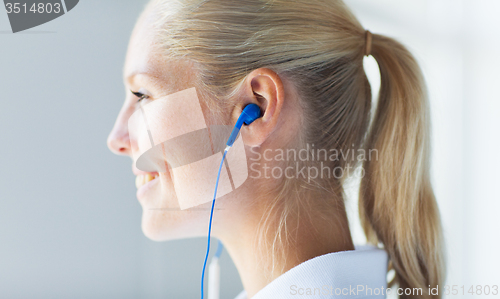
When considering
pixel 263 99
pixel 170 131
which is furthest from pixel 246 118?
pixel 170 131

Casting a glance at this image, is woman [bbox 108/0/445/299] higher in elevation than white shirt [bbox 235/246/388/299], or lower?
higher

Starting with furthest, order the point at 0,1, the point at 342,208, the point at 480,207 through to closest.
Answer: the point at 480,207 < the point at 342,208 < the point at 0,1

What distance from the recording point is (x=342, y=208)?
0.94 metres

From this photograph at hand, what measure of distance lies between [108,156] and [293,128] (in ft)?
1.73

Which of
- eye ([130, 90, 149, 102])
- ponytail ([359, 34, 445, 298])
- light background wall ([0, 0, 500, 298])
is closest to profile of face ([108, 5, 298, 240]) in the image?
eye ([130, 90, 149, 102])

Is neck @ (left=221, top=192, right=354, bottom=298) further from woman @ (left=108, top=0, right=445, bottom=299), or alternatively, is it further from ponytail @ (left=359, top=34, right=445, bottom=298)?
ponytail @ (left=359, top=34, right=445, bottom=298)

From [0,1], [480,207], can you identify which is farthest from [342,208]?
[0,1]

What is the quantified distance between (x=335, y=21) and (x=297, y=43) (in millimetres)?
125

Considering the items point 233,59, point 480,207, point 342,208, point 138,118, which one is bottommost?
point 480,207

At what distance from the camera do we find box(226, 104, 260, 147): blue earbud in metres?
0.79

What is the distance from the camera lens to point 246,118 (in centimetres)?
80

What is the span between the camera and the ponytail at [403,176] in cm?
97

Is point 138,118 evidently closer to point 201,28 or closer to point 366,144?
point 201,28

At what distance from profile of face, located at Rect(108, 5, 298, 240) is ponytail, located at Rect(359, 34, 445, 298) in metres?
0.31
